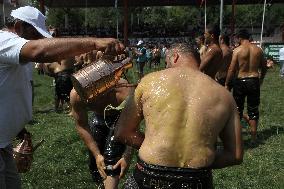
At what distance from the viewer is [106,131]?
498cm

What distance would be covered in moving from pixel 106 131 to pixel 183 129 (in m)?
2.02

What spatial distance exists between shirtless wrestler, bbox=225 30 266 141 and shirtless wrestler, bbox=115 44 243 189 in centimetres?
564

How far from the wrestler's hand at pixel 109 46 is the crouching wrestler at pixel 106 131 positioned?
1.47 m

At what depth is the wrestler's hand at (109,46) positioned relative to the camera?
9.26 feet

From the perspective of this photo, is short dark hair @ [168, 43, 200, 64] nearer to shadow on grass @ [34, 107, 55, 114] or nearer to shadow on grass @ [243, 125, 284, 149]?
shadow on grass @ [243, 125, 284, 149]

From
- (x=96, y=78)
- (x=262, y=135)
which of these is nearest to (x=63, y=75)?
(x=262, y=135)

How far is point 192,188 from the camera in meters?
3.03

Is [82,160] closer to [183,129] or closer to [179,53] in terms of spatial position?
[179,53]

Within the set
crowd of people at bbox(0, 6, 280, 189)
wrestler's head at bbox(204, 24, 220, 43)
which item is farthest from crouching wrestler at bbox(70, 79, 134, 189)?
wrestler's head at bbox(204, 24, 220, 43)

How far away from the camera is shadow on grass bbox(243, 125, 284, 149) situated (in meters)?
8.35

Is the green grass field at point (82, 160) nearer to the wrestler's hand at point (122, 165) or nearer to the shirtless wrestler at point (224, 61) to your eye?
the wrestler's hand at point (122, 165)

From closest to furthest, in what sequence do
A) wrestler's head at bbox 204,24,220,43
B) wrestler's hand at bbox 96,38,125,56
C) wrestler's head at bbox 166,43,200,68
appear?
wrestler's hand at bbox 96,38,125,56
wrestler's head at bbox 166,43,200,68
wrestler's head at bbox 204,24,220,43

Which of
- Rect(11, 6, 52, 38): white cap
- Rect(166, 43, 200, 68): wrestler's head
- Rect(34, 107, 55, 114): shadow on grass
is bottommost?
Rect(34, 107, 55, 114): shadow on grass

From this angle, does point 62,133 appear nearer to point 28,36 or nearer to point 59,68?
point 59,68
